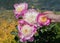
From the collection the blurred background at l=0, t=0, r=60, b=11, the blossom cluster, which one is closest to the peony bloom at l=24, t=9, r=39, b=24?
the blossom cluster

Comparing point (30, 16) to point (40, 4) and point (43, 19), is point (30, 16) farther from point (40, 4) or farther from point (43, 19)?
point (40, 4)

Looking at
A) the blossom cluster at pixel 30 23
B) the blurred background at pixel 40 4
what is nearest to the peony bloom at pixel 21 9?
the blossom cluster at pixel 30 23

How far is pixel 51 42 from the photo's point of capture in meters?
1.31

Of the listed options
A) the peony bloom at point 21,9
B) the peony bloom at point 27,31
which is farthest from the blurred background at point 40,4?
the peony bloom at point 27,31

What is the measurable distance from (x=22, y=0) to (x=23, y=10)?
44.3 inches

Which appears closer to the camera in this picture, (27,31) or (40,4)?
(27,31)

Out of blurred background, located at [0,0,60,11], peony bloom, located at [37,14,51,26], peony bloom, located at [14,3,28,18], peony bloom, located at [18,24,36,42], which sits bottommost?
blurred background, located at [0,0,60,11]

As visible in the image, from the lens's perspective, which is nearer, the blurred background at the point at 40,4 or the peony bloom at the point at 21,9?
the peony bloom at the point at 21,9

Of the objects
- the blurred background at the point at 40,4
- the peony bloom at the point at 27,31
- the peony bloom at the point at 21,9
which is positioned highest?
the peony bloom at the point at 21,9

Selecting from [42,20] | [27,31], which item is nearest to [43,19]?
[42,20]

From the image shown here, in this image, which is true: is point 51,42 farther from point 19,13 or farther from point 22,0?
point 22,0

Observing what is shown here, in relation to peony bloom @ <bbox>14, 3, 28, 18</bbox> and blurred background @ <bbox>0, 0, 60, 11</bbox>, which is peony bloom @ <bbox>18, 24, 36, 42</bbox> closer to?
peony bloom @ <bbox>14, 3, 28, 18</bbox>

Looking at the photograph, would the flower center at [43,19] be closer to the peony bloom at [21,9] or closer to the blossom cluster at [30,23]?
the blossom cluster at [30,23]

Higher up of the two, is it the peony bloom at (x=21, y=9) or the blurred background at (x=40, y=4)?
the peony bloom at (x=21, y=9)
